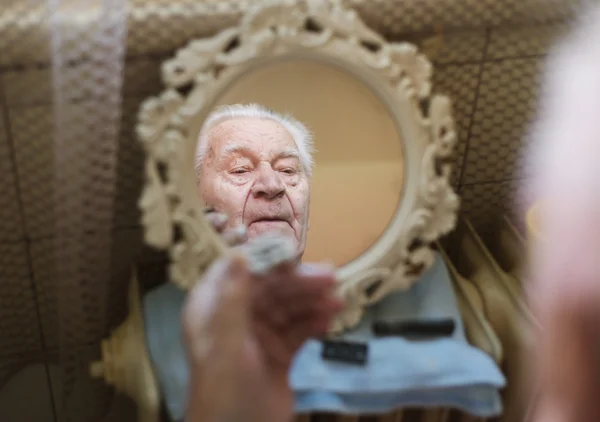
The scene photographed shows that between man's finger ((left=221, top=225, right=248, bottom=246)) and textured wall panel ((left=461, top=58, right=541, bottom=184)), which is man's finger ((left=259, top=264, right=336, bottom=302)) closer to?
man's finger ((left=221, top=225, right=248, bottom=246))

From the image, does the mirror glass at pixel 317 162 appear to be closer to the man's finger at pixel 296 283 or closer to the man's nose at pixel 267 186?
the man's nose at pixel 267 186

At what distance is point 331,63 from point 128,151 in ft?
0.95

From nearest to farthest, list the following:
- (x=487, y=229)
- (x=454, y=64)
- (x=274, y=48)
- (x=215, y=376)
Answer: (x=215, y=376) → (x=274, y=48) → (x=454, y=64) → (x=487, y=229)

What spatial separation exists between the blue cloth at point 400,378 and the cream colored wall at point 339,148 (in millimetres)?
140

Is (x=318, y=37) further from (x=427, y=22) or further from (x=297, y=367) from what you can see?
(x=297, y=367)

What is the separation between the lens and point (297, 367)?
2.77 ft

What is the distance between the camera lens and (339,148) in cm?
97

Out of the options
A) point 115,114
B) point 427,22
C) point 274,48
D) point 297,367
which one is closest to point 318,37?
point 274,48

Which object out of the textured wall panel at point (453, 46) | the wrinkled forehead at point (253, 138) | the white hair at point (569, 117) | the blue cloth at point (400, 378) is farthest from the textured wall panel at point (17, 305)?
the white hair at point (569, 117)

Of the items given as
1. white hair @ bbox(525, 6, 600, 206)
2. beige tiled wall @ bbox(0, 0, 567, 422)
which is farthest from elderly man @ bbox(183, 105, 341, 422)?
white hair @ bbox(525, 6, 600, 206)

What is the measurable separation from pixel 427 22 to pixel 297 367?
0.48 metres

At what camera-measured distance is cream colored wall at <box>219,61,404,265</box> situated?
0.88 metres

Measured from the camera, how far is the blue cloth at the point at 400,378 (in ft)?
2.75

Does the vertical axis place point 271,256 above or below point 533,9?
below
